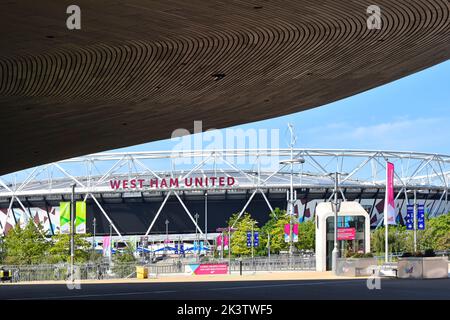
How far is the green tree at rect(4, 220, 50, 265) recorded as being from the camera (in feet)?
285

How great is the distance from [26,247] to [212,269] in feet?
90.6

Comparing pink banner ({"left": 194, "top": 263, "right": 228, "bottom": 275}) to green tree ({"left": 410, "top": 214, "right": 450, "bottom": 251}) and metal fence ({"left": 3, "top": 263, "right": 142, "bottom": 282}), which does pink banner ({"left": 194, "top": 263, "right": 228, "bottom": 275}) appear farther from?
green tree ({"left": 410, "top": 214, "right": 450, "bottom": 251})

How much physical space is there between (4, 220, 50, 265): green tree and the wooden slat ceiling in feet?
174

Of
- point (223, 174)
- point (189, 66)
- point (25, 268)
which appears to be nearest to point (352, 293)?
point (189, 66)

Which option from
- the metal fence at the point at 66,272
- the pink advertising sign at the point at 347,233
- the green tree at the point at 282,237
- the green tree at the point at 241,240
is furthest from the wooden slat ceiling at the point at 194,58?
the green tree at the point at 241,240

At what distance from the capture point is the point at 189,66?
81.3 ft

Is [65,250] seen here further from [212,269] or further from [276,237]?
[276,237]

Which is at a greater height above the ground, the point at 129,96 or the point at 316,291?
the point at 129,96

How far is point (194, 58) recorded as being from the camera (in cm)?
2366

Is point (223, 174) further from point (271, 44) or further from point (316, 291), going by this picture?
point (271, 44)

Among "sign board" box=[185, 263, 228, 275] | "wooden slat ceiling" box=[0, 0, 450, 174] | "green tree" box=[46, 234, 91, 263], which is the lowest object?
"sign board" box=[185, 263, 228, 275]

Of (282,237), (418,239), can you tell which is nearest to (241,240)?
(282,237)

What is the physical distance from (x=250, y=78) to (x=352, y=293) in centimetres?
967

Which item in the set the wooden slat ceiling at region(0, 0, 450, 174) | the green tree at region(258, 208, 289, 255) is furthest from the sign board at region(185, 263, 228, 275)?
the green tree at region(258, 208, 289, 255)
